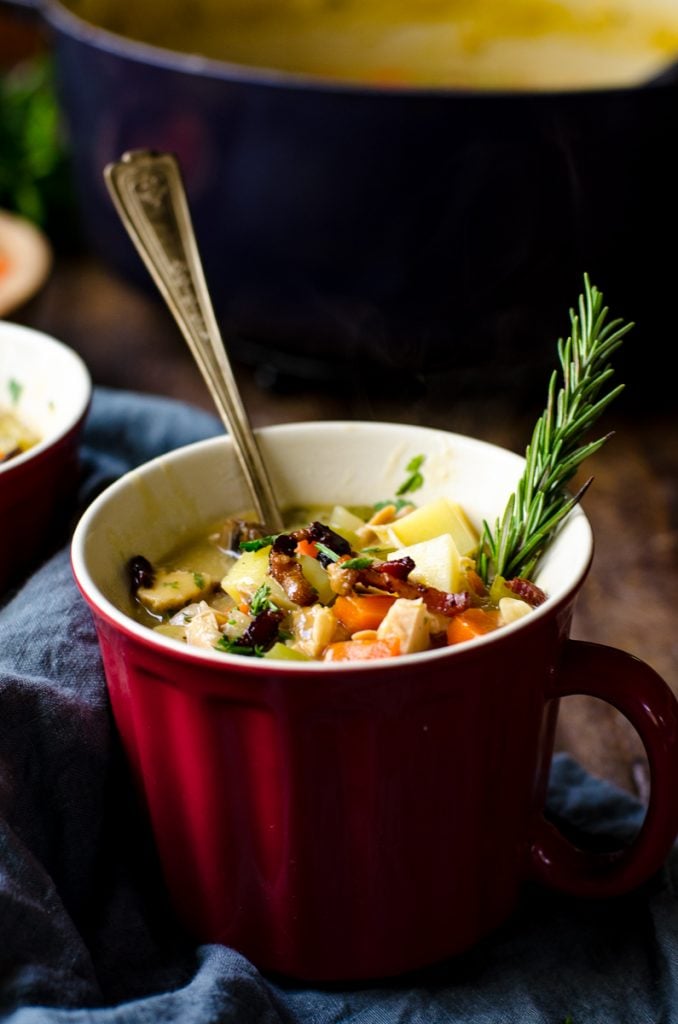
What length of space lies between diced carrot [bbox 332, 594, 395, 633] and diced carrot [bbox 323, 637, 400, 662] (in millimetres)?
37

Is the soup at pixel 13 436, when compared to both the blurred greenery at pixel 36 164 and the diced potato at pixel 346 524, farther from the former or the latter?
the blurred greenery at pixel 36 164

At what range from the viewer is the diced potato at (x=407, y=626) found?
1.05 m

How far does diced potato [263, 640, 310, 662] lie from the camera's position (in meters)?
1.07

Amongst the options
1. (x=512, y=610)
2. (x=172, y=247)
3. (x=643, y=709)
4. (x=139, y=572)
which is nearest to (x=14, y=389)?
(x=172, y=247)

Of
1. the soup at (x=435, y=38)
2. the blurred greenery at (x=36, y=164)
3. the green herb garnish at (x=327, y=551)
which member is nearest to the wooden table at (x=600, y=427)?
the blurred greenery at (x=36, y=164)

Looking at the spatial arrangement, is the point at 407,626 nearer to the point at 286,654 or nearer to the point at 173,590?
the point at 286,654

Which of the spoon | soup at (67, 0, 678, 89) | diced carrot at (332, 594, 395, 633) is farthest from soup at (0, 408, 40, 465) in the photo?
soup at (67, 0, 678, 89)

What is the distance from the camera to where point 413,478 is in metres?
1.39

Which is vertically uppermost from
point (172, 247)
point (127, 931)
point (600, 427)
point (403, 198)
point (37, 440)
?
point (172, 247)

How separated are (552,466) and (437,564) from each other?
6.0 inches

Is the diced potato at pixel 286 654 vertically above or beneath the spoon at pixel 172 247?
beneath

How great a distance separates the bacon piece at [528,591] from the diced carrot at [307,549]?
7.4 inches

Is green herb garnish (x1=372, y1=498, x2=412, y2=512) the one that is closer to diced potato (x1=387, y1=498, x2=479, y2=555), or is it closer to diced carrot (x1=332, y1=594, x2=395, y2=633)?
diced potato (x1=387, y1=498, x2=479, y2=555)

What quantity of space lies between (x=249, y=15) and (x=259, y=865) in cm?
220
